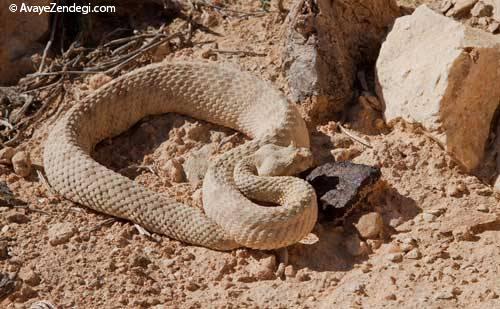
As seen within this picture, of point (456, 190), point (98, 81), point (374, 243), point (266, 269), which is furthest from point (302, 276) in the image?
point (98, 81)

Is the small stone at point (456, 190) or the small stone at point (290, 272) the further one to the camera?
the small stone at point (456, 190)

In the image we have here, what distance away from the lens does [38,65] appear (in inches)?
313

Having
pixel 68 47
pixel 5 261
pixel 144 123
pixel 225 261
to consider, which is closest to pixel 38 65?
pixel 68 47

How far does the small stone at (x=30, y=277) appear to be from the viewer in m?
5.59

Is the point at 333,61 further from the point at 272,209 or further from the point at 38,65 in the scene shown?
the point at 38,65

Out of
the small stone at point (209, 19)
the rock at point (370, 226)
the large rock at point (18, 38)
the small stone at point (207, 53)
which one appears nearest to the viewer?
the rock at point (370, 226)

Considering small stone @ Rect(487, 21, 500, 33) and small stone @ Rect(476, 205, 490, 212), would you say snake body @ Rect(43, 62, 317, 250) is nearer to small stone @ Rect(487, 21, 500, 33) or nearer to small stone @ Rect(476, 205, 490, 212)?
small stone @ Rect(476, 205, 490, 212)

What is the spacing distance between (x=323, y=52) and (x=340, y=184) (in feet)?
4.57

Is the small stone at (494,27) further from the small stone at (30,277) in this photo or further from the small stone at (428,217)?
the small stone at (30,277)

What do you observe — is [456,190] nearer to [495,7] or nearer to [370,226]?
[370,226]

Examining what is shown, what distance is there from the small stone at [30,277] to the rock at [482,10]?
13.6 feet

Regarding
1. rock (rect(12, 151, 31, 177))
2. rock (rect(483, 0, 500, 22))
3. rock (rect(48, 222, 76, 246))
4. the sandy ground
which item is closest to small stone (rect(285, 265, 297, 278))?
the sandy ground

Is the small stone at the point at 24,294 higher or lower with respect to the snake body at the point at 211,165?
lower

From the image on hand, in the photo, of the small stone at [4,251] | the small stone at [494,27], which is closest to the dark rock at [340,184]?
the small stone at [494,27]
